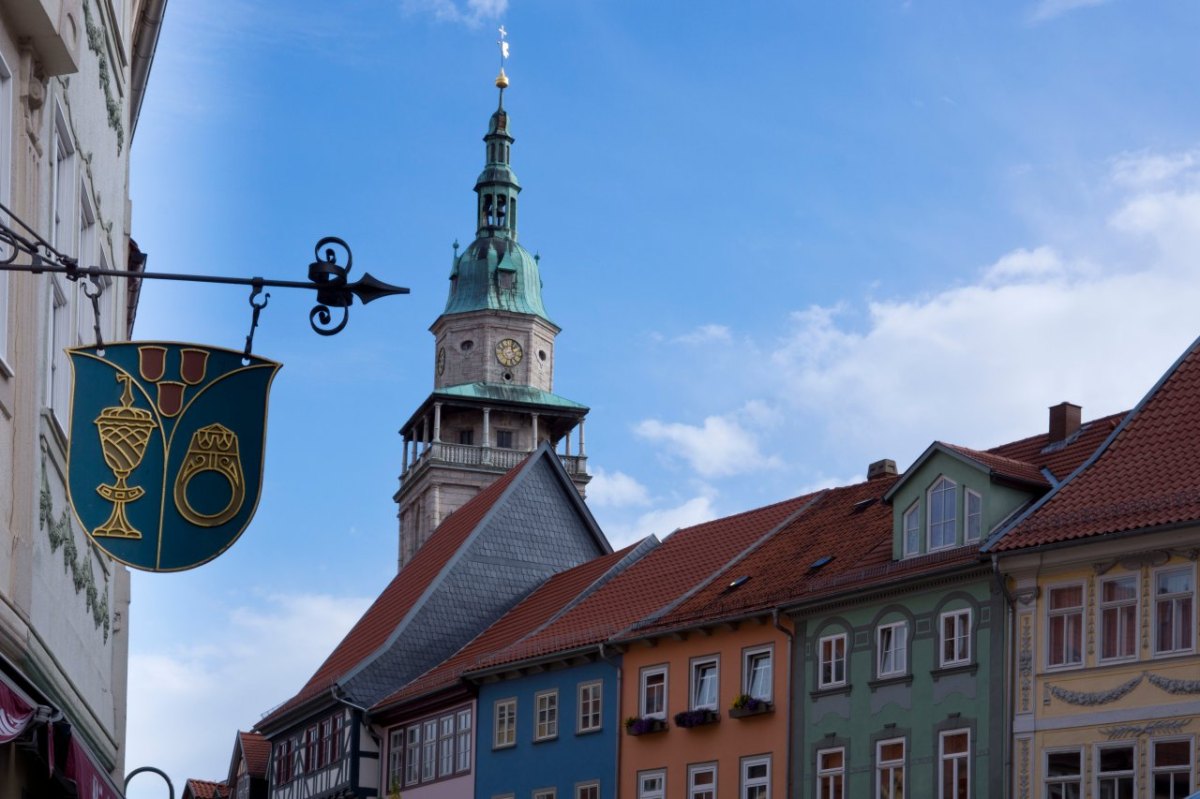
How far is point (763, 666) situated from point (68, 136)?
89.4ft

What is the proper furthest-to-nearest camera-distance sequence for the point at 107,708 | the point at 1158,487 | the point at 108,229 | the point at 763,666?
the point at 763,666, the point at 1158,487, the point at 107,708, the point at 108,229

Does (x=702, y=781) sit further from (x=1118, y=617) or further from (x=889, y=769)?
(x=1118, y=617)

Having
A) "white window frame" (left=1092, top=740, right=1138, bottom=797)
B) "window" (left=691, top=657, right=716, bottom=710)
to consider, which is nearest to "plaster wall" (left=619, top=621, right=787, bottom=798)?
"window" (left=691, top=657, right=716, bottom=710)

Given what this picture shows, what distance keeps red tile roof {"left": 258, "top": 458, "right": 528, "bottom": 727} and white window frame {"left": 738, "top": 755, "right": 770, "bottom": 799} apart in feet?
57.1

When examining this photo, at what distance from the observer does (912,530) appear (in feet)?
128

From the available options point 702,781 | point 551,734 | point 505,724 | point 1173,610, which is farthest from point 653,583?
point 1173,610

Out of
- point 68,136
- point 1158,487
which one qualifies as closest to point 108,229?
point 68,136

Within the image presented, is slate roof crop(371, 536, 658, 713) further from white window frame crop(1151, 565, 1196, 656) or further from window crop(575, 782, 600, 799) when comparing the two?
white window frame crop(1151, 565, 1196, 656)

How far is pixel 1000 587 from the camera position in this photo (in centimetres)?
3634

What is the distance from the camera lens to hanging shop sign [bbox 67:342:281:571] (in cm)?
1237

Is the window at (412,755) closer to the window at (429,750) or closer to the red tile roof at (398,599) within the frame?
the window at (429,750)

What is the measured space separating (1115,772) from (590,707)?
15.1m

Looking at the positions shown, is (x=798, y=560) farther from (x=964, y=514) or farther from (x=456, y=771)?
(x=456, y=771)

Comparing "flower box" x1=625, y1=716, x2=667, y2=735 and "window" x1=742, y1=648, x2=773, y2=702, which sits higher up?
"window" x1=742, y1=648, x2=773, y2=702
